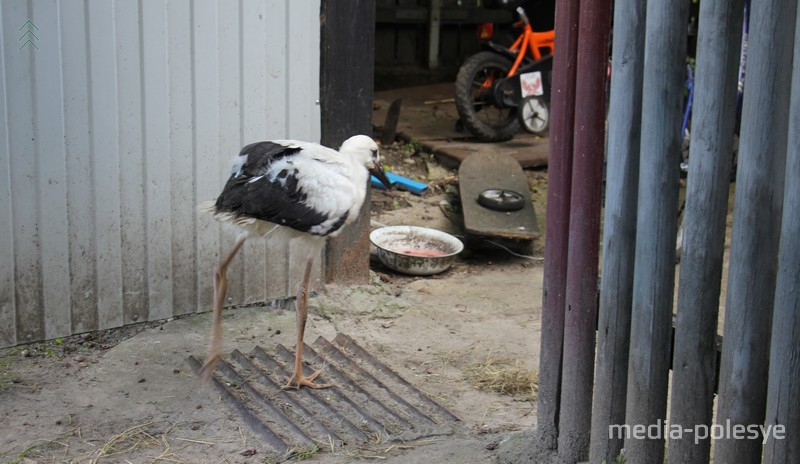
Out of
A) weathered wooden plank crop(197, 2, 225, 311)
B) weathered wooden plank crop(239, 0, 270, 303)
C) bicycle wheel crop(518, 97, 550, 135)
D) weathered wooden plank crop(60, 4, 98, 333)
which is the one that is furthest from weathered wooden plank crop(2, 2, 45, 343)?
bicycle wheel crop(518, 97, 550, 135)

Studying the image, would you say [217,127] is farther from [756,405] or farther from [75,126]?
[756,405]

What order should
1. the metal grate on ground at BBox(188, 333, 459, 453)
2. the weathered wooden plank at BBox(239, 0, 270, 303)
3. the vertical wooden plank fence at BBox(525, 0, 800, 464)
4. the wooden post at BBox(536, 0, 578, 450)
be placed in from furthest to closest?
the weathered wooden plank at BBox(239, 0, 270, 303), the metal grate on ground at BBox(188, 333, 459, 453), the wooden post at BBox(536, 0, 578, 450), the vertical wooden plank fence at BBox(525, 0, 800, 464)

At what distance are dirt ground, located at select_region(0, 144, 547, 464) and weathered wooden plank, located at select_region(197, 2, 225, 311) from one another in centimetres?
40

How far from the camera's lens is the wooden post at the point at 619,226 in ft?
10.00

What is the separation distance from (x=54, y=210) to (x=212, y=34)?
4.41 ft

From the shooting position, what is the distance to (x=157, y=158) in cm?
539

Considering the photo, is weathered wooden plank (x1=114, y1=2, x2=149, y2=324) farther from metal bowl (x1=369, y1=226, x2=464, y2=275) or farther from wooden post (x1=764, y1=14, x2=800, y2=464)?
wooden post (x1=764, y1=14, x2=800, y2=464)

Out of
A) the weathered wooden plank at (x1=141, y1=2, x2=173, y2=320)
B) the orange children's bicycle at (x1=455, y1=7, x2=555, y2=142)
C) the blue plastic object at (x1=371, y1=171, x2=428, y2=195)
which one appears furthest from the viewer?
the orange children's bicycle at (x1=455, y1=7, x2=555, y2=142)

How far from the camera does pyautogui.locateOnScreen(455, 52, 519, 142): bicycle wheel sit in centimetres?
996

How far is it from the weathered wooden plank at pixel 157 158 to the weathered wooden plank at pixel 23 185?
0.61 meters

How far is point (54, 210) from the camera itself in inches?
201

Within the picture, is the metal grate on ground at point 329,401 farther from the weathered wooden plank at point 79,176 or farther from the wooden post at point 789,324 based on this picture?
the wooden post at point 789,324

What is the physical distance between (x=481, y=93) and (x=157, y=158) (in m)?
Result: 5.34

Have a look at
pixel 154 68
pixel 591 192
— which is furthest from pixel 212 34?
pixel 591 192
